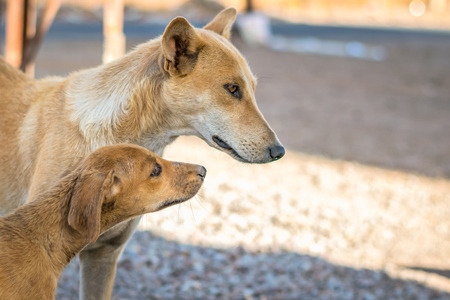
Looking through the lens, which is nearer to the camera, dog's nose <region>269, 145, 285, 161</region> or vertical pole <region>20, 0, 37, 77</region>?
dog's nose <region>269, 145, 285, 161</region>

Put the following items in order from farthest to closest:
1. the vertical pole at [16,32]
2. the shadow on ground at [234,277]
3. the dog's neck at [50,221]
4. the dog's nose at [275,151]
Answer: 1. the vertical pole at [16,32]
2. the shadow on ground at [234,277]
3. the dog's nose at [275,151]
4. the dog's neck at [50,221]

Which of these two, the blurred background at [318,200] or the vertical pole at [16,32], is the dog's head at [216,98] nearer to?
the blurred background at [318,200]

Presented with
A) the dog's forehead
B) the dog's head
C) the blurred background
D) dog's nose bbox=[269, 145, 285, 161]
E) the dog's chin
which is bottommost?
the blurred background

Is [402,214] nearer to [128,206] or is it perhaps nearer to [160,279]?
[160,279]

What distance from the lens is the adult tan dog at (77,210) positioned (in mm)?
4434

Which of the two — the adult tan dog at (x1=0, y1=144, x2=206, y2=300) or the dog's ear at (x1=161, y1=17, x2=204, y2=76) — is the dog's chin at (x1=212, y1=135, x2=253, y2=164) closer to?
the adult tan dog at (x1=0, y1=144, x2=206, y2=300)

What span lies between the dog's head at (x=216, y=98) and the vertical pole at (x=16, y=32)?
375 centimetres

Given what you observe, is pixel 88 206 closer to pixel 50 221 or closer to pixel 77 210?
pixel 77 210

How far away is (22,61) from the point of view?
8172mm

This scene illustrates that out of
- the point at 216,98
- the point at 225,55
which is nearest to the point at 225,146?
the point at 216,98

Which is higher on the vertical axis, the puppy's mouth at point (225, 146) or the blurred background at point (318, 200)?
the puppy's mouth at point (225, 146)

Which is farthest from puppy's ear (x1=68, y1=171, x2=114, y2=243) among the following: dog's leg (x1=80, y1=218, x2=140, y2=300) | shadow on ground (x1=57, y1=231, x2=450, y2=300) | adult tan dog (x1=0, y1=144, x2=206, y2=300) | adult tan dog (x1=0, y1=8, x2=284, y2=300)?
shadow on ground (x1=57, y1=231, x2=450, y2=300)

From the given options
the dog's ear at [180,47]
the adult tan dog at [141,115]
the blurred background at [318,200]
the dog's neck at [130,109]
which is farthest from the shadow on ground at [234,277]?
the dog's ear at [180,47]

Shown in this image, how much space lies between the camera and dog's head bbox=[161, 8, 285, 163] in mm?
4926
